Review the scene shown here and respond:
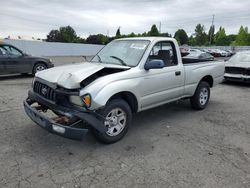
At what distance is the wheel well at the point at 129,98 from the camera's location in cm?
414

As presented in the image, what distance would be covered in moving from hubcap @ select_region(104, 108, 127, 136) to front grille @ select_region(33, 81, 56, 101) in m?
0.97

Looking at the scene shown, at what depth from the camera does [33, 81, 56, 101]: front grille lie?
12.7 feet

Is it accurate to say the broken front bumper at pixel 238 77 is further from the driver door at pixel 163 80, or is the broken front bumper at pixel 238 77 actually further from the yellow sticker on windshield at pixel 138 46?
the yellow sticker on windshield at pixel 138 46

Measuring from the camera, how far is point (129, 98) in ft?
14.3

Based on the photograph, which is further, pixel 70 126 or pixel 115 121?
pixel 115 121

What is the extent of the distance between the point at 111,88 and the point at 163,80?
4.85ft

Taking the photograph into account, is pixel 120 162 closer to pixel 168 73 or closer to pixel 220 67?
pixel 168 73

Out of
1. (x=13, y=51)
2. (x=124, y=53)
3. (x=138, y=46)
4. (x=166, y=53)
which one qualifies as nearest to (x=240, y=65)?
(x=166, y=53)

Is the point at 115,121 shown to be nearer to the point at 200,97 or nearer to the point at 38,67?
the point at 200,97

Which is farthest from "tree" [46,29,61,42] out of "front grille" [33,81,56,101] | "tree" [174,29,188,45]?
"front grille" [33,81,56,101]

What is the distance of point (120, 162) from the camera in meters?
3.50

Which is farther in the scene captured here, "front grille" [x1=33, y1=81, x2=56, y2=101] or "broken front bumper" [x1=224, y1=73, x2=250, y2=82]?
"broken front bumper" [x1=224, y1=73, x2=250, y2=82]

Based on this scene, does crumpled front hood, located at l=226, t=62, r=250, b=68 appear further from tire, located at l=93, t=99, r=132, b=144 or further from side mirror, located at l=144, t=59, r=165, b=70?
tire, located at l=93, t=99, r=132, b=144

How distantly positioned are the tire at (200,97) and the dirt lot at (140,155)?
1.79 feet
